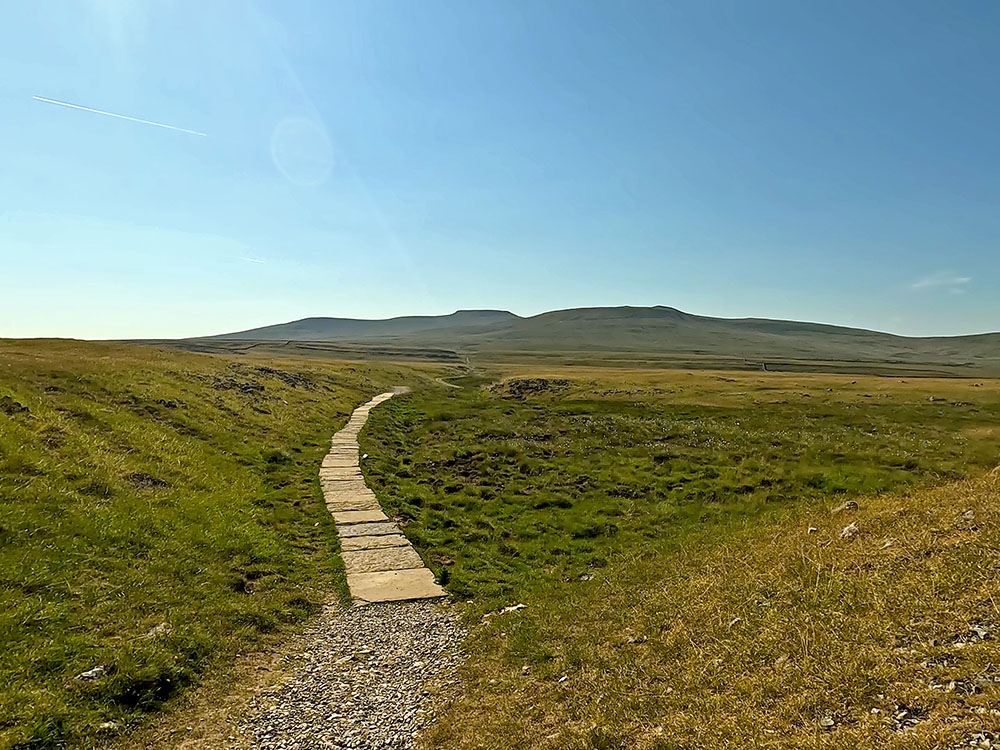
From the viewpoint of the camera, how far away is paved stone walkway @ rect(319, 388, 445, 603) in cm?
1305

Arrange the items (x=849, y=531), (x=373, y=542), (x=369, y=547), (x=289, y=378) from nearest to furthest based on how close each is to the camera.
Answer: (x=849, y=531) → (x=369, y=547) → (x=373, y=542) → (x=289, y=378)

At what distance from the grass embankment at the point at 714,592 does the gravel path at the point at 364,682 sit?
1.94ft

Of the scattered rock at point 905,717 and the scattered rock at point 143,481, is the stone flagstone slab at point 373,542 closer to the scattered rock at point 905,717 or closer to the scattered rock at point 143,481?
the scattered rock at point 143,481

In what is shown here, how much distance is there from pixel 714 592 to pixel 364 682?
6773mm

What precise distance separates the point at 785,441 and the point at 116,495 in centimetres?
3242

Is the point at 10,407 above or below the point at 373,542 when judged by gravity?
above

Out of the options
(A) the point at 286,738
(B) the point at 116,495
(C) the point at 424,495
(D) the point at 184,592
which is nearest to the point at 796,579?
(A) the point at 286,738

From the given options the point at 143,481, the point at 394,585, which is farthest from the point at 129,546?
the point at 394,585

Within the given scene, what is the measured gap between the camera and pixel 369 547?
15.7 metres

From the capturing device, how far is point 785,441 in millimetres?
31609

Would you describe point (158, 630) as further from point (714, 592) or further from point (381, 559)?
point (714, 592)

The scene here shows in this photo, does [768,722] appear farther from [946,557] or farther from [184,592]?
[184,592]

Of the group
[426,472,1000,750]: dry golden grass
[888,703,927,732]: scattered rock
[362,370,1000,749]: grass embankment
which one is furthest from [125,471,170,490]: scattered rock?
[888,703,927,732]: scattered rock

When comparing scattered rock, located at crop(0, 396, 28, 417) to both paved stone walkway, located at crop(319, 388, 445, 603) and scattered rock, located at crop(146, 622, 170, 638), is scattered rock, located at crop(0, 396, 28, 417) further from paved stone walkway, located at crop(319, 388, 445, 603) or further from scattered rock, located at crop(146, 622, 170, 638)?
scattered rock, located at crop(146, 622, 170, 638)
